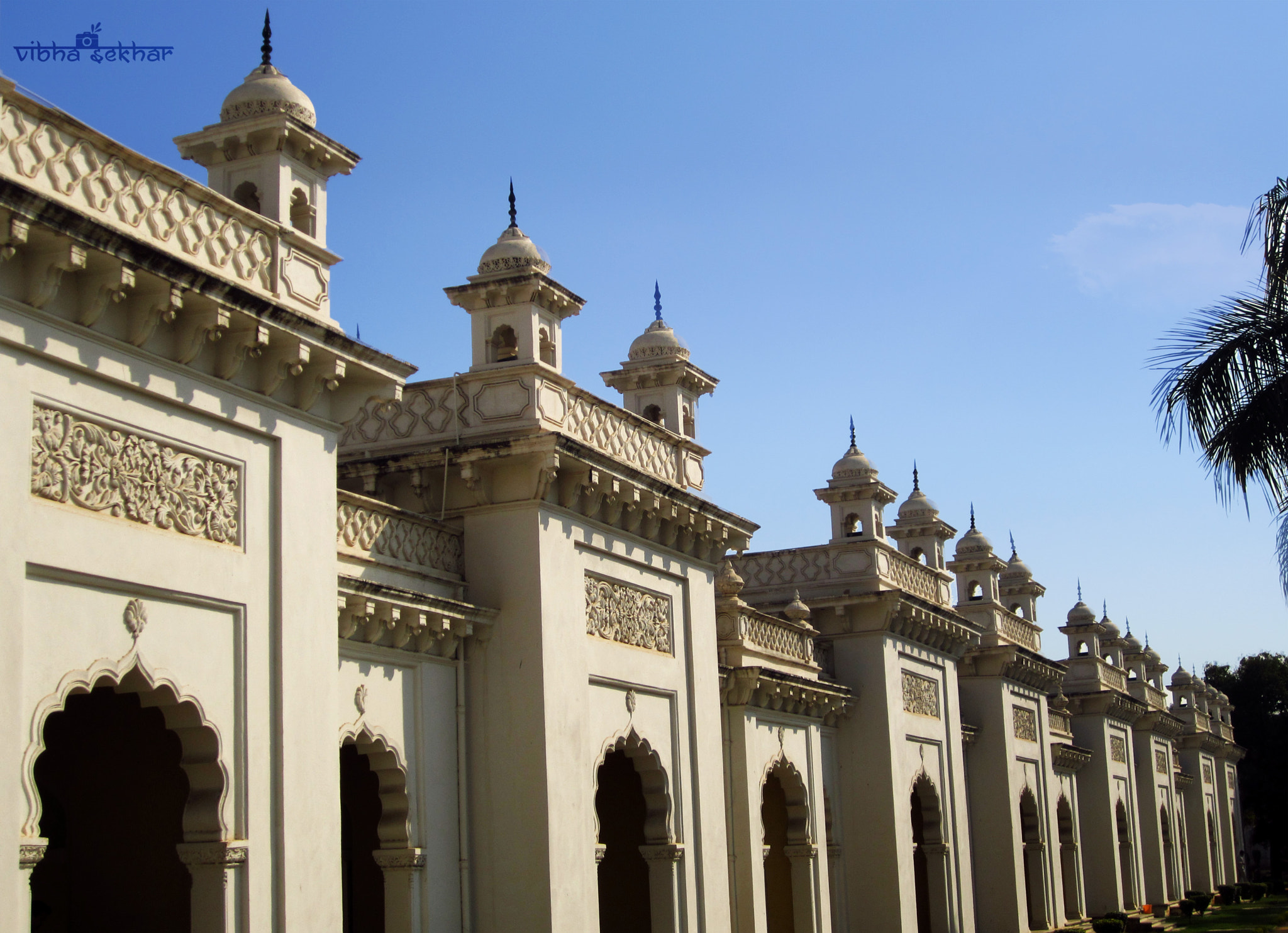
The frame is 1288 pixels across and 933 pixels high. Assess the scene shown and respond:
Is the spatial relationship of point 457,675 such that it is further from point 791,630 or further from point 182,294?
point 791,630

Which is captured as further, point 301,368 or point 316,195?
point 316,195

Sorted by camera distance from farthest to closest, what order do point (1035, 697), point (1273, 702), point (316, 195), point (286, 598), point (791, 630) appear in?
point (1273, 702)
point (1035, 697)
point (791, 630)
point (316, 195)
point (286, 598)

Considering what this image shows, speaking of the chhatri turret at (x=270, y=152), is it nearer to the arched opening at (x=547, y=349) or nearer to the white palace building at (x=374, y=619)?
the white palace building at (x=374, y=619)

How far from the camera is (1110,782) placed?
3588 cm

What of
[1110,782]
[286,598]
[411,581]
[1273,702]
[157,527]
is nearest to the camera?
[157,527]

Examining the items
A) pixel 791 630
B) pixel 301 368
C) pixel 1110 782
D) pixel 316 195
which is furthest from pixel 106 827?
pixel 1110 782

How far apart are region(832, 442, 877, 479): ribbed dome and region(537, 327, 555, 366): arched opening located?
8.75 metres

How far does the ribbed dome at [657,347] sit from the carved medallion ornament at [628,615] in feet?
9.71

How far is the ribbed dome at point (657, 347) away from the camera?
55.8 feet

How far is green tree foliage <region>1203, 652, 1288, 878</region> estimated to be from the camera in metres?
61.3

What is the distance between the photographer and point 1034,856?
28.6m

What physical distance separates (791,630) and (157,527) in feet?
40.1

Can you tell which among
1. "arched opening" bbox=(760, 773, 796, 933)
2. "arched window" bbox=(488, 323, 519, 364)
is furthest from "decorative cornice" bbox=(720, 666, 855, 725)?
"arched window" bbox=(488, 323, 519, 364)

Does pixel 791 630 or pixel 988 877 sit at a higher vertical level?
pixel 791 630
